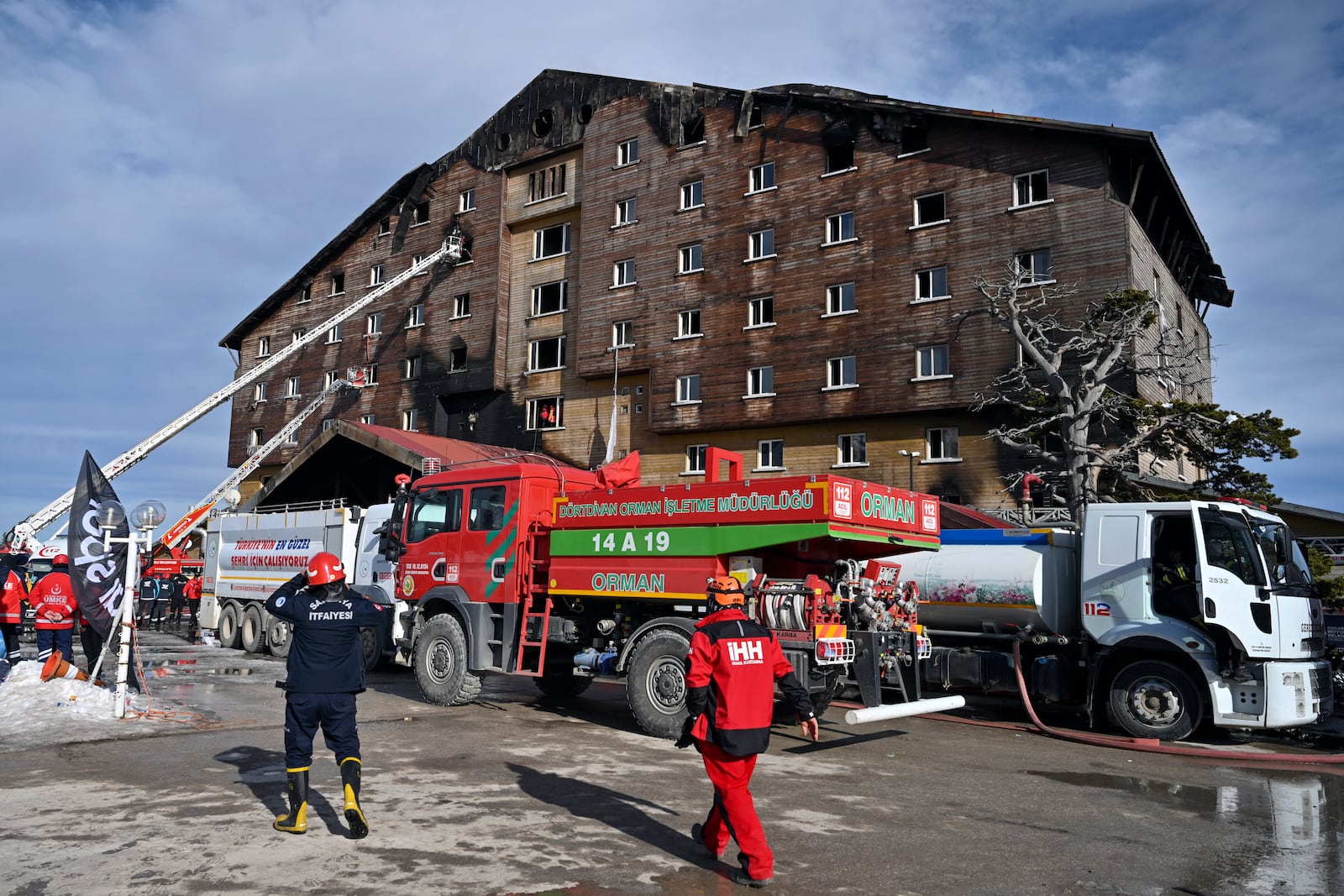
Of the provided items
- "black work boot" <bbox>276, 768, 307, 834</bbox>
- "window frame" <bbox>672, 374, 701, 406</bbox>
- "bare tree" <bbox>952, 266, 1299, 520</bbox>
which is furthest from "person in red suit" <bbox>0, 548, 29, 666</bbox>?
"window frame" <bbox>672, 374, 701, 406</bbox>

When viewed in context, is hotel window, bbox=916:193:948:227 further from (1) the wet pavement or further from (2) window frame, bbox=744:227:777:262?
(1) the wet pavement

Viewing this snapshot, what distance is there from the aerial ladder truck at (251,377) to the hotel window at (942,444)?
21823 mm

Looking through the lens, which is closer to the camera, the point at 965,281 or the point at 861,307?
A: the point at 965,281

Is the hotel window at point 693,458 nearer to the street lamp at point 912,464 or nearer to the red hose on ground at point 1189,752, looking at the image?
the street lamp at point 912,464

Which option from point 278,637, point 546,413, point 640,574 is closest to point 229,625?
point 278,637

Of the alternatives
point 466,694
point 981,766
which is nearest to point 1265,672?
point 981,766

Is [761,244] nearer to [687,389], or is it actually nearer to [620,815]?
[687,389]

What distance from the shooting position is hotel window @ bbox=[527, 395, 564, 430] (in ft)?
119

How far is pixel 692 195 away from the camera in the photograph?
3347 cm

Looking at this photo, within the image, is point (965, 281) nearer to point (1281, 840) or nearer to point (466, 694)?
point (466, 694)

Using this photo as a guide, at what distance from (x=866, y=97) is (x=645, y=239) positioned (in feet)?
29.1

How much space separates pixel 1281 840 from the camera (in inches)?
277

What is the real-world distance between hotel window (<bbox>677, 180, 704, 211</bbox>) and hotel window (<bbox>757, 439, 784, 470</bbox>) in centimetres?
874

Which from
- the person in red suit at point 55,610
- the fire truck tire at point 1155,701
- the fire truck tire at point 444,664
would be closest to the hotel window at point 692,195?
the fire truck tire at point 444,664
